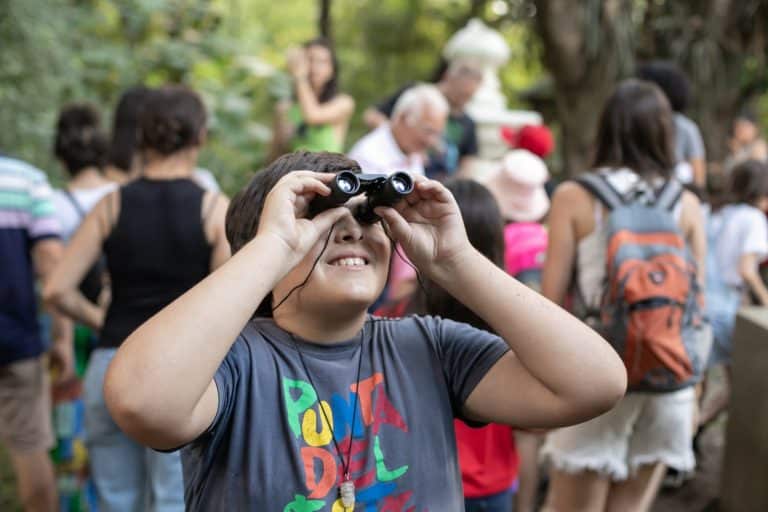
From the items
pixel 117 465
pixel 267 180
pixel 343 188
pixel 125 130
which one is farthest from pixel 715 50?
pixel 343 188

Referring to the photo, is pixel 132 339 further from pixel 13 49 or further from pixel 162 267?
pixel 13 49

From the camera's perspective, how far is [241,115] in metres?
8.16

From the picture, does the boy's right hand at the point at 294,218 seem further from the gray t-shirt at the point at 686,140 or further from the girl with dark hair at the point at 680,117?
the gray t-shirt at the point at 686,140

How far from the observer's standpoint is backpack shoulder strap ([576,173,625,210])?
306 centimetres

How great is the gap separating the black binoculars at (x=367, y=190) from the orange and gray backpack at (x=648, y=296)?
1521 mm

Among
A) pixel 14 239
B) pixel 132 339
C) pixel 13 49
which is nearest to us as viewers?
pixel 132 339

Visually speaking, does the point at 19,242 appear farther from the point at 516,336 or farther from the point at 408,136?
the point at 516,336

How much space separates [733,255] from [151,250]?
3.30 meters

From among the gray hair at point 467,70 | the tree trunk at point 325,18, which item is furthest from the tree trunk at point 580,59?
the gray hair at point 467,70

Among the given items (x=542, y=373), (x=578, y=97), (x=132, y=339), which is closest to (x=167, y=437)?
(x=132, y=339)

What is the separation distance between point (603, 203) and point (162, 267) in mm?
1606

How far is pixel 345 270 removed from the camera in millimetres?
1715

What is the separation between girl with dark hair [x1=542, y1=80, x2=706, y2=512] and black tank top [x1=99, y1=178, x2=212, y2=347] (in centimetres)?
132

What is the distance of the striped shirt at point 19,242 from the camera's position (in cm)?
348
